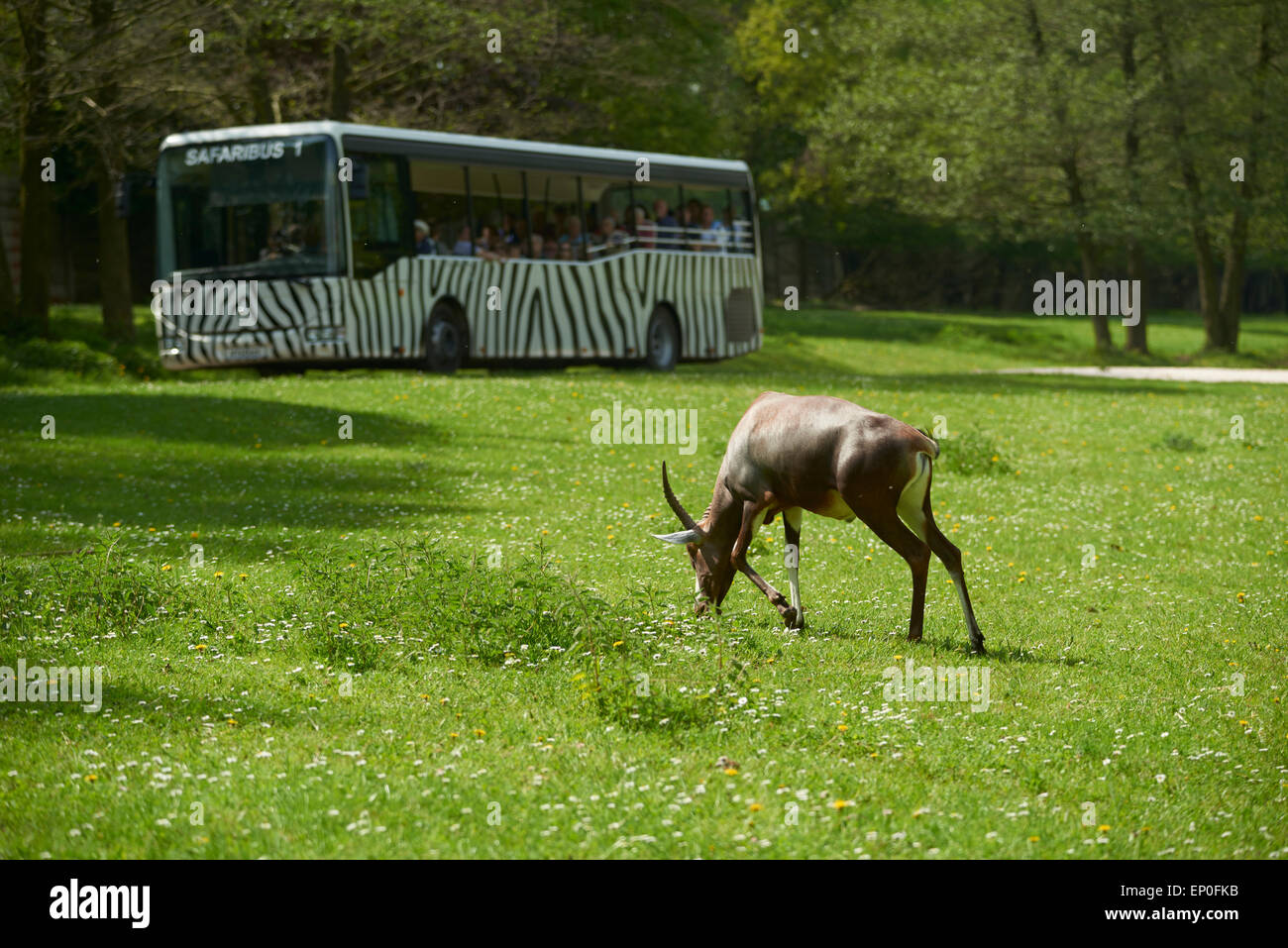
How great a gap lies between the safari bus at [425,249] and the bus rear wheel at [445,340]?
0.03 metres

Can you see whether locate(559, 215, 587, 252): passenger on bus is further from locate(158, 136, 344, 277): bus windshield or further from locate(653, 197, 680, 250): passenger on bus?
locate(158, 136, 344, 277): bus windshield

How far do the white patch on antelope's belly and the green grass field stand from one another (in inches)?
31.3

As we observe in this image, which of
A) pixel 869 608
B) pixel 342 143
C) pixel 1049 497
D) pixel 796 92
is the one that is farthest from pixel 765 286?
pixel 869 608

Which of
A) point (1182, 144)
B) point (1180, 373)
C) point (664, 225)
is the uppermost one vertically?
point (1182, 144)

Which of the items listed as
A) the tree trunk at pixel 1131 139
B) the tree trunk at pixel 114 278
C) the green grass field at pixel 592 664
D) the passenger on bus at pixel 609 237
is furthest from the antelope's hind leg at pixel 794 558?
the tree trunk at pixel 1131 139

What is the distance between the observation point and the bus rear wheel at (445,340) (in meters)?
27.5

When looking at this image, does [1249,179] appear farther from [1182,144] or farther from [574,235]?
[574,235]

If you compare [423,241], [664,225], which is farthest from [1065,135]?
[423,241]

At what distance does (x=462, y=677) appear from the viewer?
862 cm

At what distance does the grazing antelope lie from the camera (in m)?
9.33

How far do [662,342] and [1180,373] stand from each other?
12.9 m

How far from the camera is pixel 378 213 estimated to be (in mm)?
25875

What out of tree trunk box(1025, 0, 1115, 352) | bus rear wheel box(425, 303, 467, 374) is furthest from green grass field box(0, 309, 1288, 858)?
tree trunk box(1025, 0, 1115, 352)
